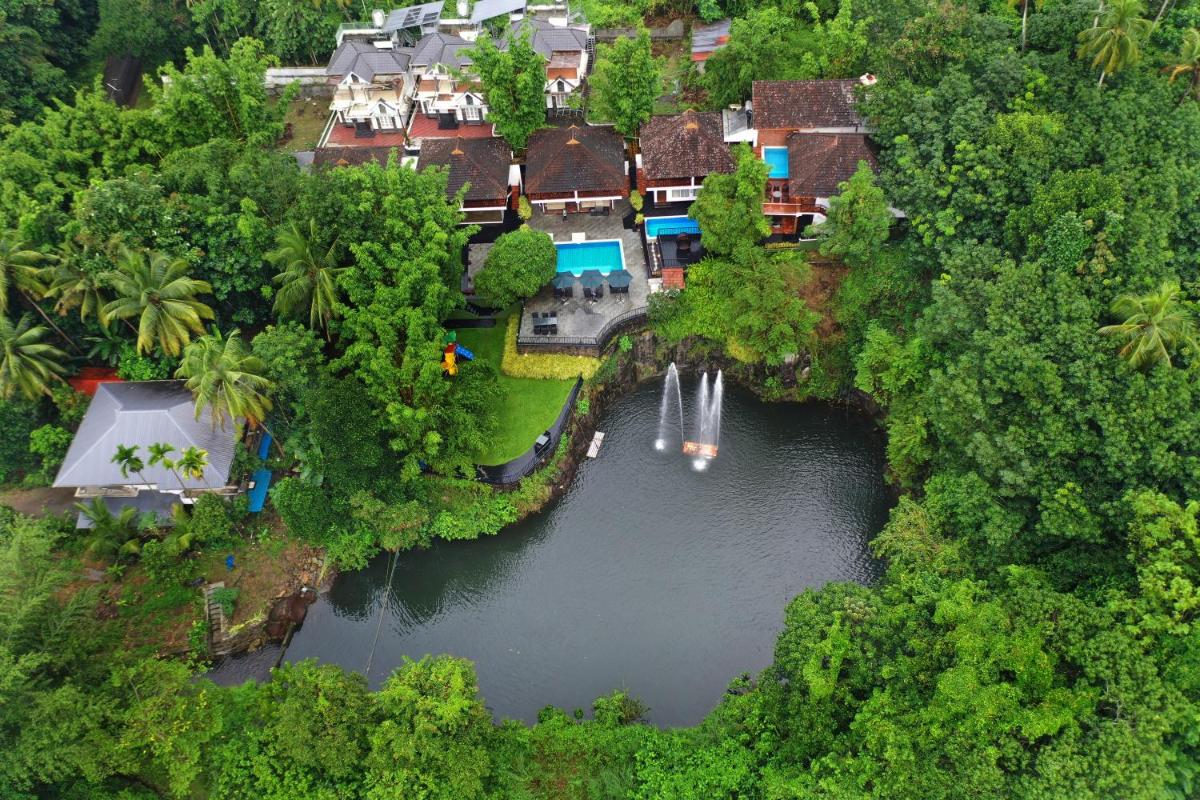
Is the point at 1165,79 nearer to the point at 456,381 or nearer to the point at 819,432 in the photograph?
the point at 819,432

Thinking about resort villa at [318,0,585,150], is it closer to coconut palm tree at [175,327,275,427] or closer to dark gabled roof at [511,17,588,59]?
dark gabled roof at [511,17,588,59]

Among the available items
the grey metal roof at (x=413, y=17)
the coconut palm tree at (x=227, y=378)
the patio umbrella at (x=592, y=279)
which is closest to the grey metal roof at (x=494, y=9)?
the grey metal roof at (x=413, y=17)

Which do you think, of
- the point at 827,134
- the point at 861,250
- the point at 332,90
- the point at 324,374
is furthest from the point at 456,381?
the point at 332,90

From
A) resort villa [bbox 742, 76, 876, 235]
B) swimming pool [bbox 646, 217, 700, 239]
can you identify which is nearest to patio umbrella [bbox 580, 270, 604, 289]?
swimming pool [bbox 646, 217, 700, 239]

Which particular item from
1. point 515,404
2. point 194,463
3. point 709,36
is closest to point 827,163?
point 709,36

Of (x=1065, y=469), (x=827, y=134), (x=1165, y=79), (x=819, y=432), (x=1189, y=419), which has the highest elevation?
(x=1165, y=79)

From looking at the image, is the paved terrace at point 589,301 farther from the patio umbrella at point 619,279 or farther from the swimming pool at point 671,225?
the swimming pool at point 671,225
